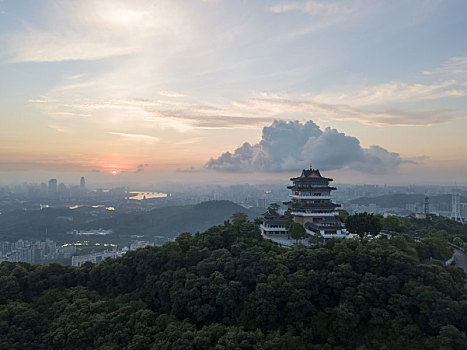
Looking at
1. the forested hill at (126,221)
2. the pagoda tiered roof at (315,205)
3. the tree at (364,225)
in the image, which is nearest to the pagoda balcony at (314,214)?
the pagoda tiered roof at (315,205)

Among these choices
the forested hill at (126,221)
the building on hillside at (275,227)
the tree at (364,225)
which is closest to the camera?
the tree at (364,225)

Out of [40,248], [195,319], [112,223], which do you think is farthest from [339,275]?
[112,223]

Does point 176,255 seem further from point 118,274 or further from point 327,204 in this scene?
point 327,204

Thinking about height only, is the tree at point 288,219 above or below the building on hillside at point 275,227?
above

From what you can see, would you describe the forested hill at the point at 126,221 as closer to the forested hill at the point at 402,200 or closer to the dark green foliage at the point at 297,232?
the forested hill at the point at 402,200

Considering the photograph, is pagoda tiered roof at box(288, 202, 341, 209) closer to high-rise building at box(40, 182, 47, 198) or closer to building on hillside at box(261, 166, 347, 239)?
building on hillside at box(261, 166, 347, 239)

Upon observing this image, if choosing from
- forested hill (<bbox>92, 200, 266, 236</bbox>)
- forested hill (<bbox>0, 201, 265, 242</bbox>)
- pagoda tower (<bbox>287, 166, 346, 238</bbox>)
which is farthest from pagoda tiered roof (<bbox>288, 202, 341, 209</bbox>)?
forested hill (<bbox>0, 201, 265, 242</bbox>)
